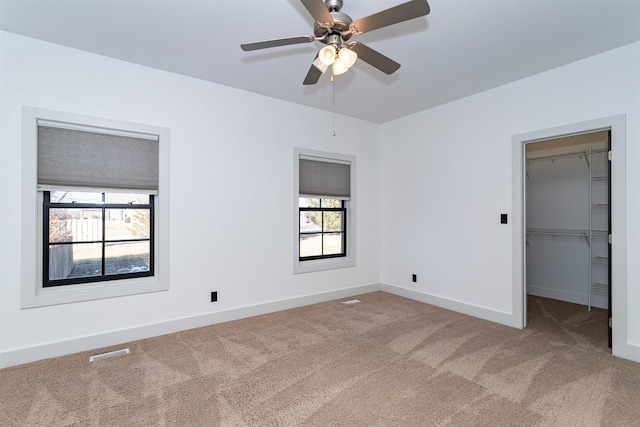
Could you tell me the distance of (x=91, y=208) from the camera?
3.04m

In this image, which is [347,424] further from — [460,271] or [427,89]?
[427,89]

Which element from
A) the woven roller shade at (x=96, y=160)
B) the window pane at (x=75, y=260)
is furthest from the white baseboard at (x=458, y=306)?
the window pane at (x=75, y=260)

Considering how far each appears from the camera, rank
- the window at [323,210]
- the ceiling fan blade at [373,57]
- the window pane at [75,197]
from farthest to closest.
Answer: the window at [323,210] < the window pane at [75,197] < the ceiling fan blade at [373,57]

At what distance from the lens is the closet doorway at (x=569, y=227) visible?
13.8ft

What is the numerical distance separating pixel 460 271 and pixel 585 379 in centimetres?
175

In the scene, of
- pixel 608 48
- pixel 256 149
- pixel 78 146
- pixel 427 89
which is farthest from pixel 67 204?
pixel 608 48

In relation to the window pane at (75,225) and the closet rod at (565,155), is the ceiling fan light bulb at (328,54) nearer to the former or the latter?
the window pane at (75,225)

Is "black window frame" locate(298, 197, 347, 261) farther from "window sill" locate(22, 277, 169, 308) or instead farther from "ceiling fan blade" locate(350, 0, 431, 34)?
"ceiling fan blade" locate(350, 0, 431, 34)

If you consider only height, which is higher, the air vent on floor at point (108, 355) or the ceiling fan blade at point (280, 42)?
the ceiling fan blade at point (280, 42)

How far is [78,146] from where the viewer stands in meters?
2.89

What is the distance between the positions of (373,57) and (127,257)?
3.05m

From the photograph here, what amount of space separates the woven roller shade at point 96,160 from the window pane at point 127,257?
61cm

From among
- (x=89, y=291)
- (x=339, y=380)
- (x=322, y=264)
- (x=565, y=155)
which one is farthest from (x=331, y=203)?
(x=565, y=155)

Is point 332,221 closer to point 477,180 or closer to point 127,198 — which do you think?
point 477,180
